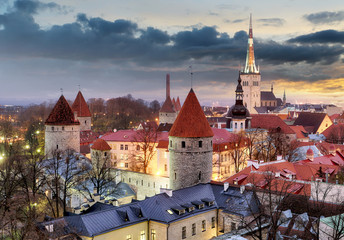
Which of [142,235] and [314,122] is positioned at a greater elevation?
[314,122]

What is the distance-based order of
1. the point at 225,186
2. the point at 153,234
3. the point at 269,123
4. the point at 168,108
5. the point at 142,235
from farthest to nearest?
the point at 168,108 → the point at 269,123 → the point at 225,186 → the point at 153,234 → the point at 142,235

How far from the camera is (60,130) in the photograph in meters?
43.4

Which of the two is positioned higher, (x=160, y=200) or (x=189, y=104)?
(x=189, y=104)

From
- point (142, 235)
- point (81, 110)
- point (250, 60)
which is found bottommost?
point (142, 235)

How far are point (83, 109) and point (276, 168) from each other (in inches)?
1426

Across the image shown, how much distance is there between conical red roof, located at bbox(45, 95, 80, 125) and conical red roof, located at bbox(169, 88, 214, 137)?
2028 centimetres

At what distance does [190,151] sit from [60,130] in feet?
72.4

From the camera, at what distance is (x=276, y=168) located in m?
28.8

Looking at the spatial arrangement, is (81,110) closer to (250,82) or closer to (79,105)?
(79,105)

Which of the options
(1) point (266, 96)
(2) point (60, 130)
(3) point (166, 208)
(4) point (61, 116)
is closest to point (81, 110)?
(4) point (61, 116)

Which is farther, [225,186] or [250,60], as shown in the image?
[250,60]

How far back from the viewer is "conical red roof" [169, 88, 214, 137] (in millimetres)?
26844

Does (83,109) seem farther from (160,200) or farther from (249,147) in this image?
(160,200)

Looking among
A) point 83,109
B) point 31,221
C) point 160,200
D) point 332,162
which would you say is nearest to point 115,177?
point 160,200
